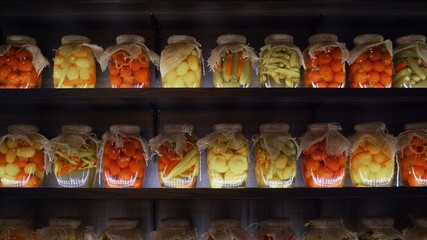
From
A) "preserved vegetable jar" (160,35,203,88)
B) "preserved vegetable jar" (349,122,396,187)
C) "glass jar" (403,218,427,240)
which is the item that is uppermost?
"preserved vegetable jar" (160,35,203,88)

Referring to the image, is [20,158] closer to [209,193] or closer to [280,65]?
[209,193]

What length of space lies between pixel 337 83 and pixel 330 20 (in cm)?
30

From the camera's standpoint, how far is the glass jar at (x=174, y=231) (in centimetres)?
148

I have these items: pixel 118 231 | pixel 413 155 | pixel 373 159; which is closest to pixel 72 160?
pixel 118 231

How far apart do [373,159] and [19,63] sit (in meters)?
1.14

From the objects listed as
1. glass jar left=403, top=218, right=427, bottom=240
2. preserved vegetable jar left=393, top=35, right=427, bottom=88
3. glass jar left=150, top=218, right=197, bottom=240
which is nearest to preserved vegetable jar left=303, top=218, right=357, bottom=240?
glass jar left=403, top=218, right=427, bottom=240

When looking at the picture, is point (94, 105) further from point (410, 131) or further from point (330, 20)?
point (410, 131)

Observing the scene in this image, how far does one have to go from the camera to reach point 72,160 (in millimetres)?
1502

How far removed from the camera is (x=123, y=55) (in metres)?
1.53

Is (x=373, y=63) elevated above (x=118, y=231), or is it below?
above

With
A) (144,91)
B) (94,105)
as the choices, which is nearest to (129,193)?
(144,91)

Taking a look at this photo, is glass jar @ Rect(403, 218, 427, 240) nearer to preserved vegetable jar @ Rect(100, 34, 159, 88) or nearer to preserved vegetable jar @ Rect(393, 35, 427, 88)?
preserved vegetable jar @ Rect(393, 35, 427, 88)

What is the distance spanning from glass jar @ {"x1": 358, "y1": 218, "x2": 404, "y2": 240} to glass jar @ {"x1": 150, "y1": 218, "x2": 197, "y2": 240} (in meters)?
0.53

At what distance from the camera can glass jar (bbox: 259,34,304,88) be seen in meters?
1.51
